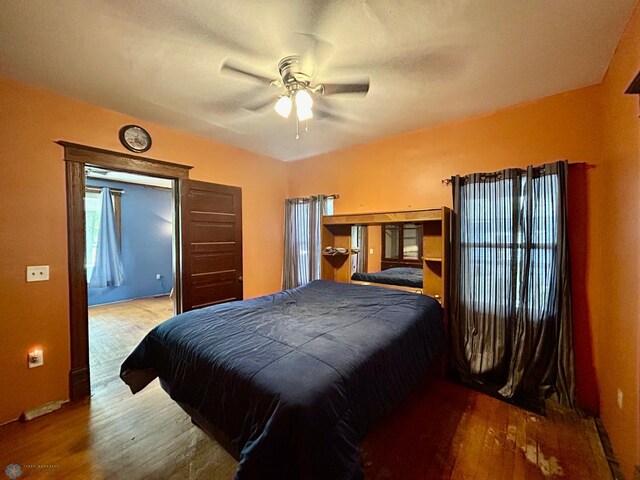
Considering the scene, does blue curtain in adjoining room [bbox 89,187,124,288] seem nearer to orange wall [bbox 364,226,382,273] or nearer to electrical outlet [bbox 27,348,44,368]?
electrical outlet [bbox 27,348,44,368]

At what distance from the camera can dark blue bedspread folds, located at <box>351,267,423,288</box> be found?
2.83 m

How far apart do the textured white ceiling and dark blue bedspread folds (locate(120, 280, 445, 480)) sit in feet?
5.66

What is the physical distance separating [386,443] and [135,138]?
332 cm

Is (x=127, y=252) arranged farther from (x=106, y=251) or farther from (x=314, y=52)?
(x=314, y=52)

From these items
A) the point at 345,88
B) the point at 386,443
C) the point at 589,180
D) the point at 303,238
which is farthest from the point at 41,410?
the point at 589,180

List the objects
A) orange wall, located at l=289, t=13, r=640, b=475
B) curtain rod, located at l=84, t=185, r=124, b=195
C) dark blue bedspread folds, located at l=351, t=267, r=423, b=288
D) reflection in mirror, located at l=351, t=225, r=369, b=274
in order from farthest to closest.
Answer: curtain rod, located at l=84, t=185, r=124, b=195, reflection in mirror, located at l=351, t=225, r=369, b=274, dark blue bedspread folds, located at l=351, t=267, r=423, b=288, orange wall, located at l=289, t=13, r=640, b=475

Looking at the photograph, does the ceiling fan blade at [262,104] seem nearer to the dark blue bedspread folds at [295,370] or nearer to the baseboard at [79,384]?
the dark blue bedspread folds at [295,370]

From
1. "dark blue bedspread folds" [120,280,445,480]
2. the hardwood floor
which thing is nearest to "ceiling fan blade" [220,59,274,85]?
"dark blue bedspread folds" [120,280,445,480]

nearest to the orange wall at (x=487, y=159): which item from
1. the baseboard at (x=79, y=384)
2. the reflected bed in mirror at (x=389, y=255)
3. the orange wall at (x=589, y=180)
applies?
the orange wall at (x=589, y=180)

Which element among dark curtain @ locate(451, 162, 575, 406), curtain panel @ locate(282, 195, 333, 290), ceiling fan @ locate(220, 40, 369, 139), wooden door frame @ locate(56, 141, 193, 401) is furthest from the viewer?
curtain panel @ locate(282, 195, 333, 290)

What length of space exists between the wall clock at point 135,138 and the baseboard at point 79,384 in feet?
6.61

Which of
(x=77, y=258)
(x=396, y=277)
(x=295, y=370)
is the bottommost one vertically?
(x=295, y=370)

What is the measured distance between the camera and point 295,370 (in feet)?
4.15

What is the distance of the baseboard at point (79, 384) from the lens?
7.30 ft
